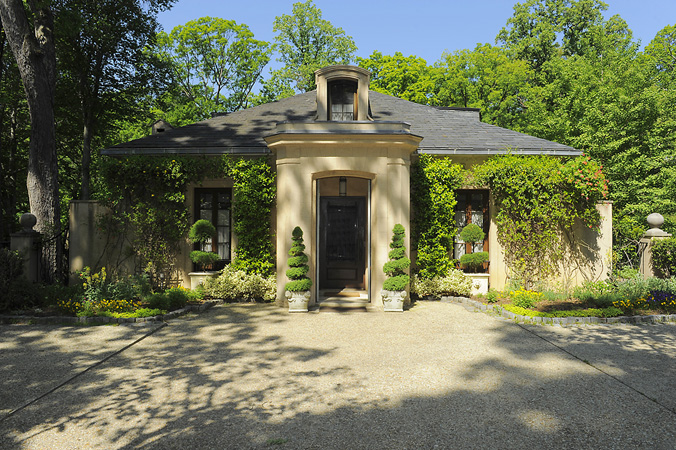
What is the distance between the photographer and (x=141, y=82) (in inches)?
774

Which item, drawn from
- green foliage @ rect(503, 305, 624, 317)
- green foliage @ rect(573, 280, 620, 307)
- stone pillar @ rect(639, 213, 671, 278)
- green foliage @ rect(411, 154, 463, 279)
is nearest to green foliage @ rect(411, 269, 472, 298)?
green foliage @ rect(411, 154, 463, 279)

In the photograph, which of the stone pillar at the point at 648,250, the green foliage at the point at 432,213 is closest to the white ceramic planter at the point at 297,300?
the green foliage at the point at 432,213

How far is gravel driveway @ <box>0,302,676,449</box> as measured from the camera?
12.2ft

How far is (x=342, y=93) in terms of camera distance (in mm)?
11648

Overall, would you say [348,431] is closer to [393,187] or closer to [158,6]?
[393,187]

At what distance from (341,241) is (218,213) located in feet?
12.4

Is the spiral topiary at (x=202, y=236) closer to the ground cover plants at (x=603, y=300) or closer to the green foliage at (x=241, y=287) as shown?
the green foliage at (x=241, y=287)

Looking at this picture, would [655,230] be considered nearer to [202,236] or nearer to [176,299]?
[202,236]

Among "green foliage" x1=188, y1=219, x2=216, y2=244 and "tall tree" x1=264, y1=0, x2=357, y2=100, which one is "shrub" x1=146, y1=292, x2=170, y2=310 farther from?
"tall tree" x1=264, y1=0, x2=357, y2=100

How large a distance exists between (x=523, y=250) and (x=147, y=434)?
393 inches

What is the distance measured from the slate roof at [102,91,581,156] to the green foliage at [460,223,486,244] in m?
2.02

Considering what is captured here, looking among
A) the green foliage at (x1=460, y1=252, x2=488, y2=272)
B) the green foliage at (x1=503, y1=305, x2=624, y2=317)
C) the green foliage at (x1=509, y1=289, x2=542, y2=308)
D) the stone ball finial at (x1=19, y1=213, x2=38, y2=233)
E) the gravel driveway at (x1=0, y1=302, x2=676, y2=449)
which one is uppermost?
the stone ball finial at (x1=19, y1=213, x2=38, y2=233)

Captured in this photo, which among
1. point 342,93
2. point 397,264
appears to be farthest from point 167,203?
point 397,264

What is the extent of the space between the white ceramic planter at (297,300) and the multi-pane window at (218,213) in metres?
3.17
